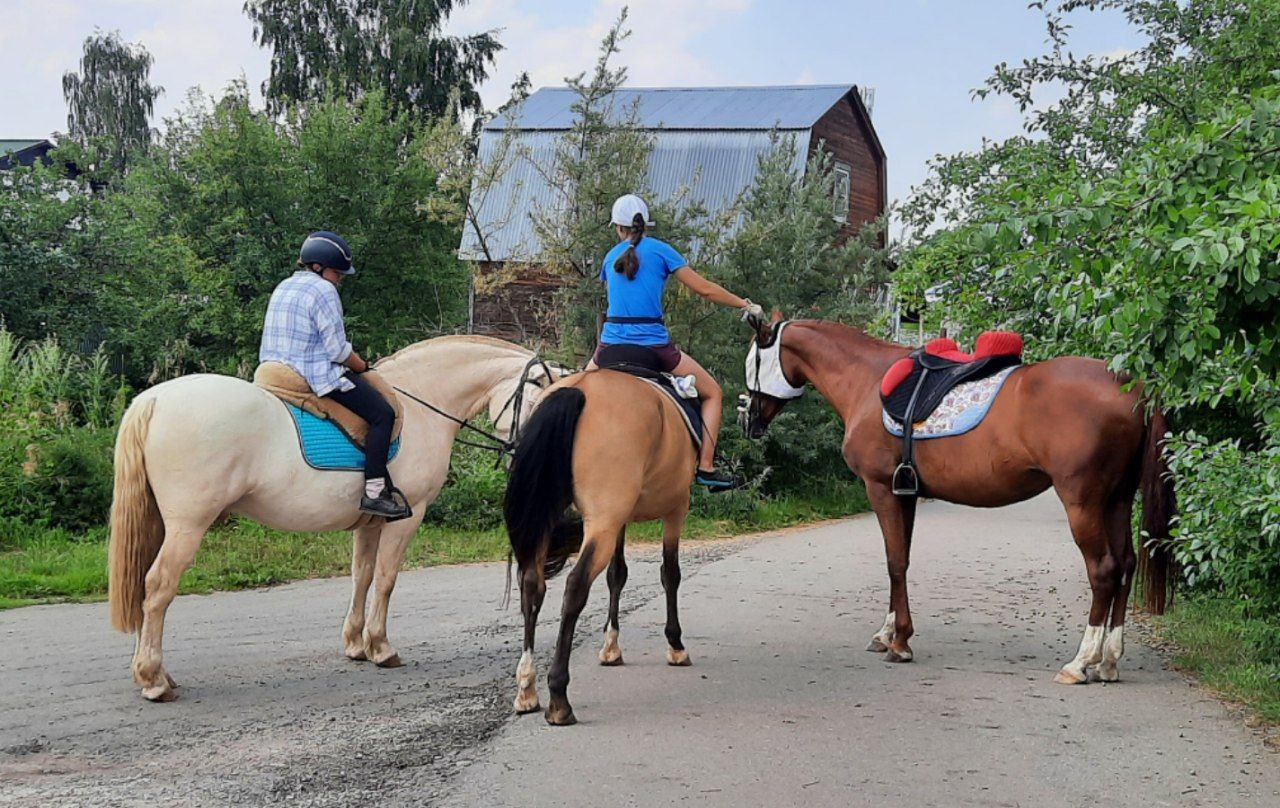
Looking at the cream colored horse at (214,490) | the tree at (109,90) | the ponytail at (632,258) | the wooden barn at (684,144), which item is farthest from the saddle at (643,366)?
the tree at (109,90)

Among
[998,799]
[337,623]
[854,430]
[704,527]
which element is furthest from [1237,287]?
[704,527]

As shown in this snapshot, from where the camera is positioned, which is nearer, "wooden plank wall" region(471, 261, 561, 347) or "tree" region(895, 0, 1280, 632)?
"tree" region(895, 0, 1280, 632)

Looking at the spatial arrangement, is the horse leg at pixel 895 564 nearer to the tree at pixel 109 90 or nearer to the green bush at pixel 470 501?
the green bush at pixel 470 501

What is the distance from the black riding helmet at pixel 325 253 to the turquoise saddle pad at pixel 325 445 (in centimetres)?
92

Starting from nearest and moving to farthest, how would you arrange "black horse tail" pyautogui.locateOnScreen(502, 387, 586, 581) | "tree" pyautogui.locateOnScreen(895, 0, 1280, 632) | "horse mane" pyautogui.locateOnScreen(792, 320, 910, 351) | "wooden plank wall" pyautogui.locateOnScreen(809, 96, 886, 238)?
"tree" pyautogui.locateOnScreen(895, 0, 1280, 632)
"black horse tail" pyautogui.locateOnScreen(502, 387, 586, 581)
"horse mane" pyautogui.locateOnScreen(792, 320, 910, 351)
"wooden plank wall" pyautogui.locateOnScreen(809, 96, 886, 238)

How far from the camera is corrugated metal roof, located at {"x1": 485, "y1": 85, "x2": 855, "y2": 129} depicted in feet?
103

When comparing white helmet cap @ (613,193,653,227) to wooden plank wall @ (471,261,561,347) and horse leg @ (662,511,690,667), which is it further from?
wooden plank wall @ (471,261,561,347)

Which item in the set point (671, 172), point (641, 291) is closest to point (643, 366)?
point (641, 291)

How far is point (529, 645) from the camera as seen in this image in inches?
247

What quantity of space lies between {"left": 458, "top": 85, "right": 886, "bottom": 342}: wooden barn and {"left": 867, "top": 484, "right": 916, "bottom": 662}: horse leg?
63.4ft

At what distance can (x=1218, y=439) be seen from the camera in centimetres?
786

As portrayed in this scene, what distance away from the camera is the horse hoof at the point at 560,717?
6016mm

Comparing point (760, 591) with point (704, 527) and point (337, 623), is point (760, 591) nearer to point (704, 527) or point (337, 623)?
point (337, 623)

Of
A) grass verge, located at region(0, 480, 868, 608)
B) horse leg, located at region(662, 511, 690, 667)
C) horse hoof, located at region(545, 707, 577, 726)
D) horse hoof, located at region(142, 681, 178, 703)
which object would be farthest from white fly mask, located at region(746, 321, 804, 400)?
grass verge, located at region(0, 480, 868, 608)
